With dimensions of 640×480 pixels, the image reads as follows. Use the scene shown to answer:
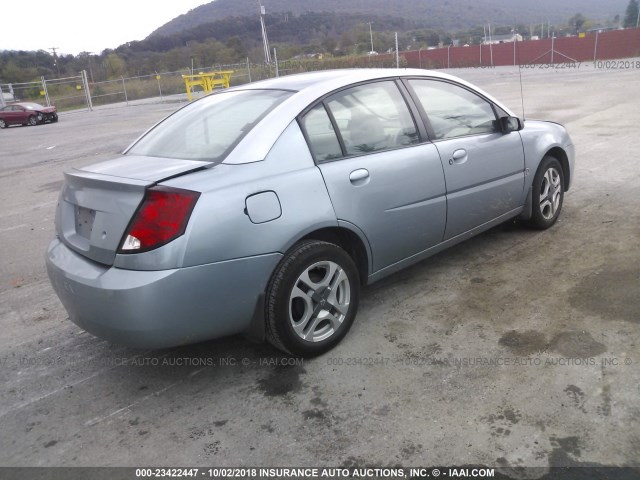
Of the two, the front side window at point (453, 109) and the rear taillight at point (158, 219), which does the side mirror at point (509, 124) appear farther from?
the rear taillight at point (158, 219)

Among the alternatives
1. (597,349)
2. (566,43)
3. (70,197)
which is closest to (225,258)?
(70,197)

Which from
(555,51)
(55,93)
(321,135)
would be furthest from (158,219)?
(555,51)

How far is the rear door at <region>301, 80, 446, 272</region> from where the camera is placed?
3.34m

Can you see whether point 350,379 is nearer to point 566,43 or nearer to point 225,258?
point 225,258

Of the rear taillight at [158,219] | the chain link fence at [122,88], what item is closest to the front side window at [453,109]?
the rear taillight at [158,219]

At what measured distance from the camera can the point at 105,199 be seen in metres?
2.93

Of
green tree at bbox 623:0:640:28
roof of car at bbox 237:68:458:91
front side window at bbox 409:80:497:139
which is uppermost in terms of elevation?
green tree at bbox 623:0:640:28

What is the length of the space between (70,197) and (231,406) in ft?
5.06

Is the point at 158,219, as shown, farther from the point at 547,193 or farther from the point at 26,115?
the point at 26,115

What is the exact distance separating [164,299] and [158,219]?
0.39 m

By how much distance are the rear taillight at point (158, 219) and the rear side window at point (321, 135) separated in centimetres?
85

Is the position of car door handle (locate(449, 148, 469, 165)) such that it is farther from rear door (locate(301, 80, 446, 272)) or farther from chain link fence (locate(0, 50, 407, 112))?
chain link fence (locate(0, 50, 407, 112))

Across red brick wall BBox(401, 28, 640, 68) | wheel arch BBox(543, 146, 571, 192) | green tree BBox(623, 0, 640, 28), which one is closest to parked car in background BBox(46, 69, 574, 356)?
wheel arch BBox(543, 146, 571, 192)

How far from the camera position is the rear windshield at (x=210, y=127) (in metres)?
3.26
